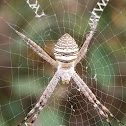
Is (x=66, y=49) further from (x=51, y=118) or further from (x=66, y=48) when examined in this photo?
(x=51, y=118)

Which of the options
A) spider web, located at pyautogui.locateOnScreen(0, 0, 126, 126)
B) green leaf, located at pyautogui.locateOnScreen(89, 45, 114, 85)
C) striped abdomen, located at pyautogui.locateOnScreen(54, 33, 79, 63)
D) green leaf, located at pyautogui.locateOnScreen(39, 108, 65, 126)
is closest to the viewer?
striped abdomen, located at pyautogui.locateOnScreen(54, 33, 79, 63)

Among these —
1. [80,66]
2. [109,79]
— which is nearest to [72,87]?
[80,66]

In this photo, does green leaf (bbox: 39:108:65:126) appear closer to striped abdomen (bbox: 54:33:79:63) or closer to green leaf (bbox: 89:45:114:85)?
green leaf (bbox: 89:45:114:85)

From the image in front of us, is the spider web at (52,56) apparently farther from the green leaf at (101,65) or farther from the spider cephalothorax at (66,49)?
the spider cephalothorax at (66,49)

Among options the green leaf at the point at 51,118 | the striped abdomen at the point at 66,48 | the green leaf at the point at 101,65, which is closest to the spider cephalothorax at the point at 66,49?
the striped abdomen at the point at 66,48

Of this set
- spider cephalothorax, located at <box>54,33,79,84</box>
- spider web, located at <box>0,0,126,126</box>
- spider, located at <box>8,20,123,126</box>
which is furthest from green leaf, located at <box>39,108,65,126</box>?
spider cephalothorax, located at <box>54,33,79,84</box>

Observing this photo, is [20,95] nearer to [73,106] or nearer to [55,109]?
[55,109]
